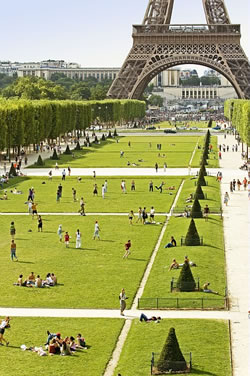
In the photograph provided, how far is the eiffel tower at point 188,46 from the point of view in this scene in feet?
478

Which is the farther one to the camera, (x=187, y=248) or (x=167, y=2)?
(x=167, y=2)

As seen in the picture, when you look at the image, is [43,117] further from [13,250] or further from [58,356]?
[58,356]

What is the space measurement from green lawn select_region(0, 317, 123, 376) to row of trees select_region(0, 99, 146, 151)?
58.1 meters

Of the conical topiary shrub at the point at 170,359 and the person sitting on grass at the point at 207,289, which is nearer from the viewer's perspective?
the conical topiary shrub at the point at 170,359

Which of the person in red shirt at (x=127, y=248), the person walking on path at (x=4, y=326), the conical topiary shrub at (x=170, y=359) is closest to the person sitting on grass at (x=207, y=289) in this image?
the person in red shirt at (x=127, y=248)

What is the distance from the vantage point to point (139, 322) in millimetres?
27922

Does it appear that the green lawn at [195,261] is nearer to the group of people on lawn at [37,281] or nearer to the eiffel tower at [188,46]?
the group of people on lawn at [37,281]

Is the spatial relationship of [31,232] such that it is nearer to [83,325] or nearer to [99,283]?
[99,283]

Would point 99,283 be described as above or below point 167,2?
below

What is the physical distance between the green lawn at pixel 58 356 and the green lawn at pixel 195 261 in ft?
10.8

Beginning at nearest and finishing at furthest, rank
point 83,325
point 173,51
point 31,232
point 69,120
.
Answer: point 83,325 → point 31,232 → point 69,120 → point 173,51

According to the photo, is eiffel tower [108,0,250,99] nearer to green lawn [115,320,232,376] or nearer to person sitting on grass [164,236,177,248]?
person sitting on grass [164,236,177,248]

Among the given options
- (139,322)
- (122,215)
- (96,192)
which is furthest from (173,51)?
(139,322)

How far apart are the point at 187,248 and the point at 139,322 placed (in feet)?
41.2
